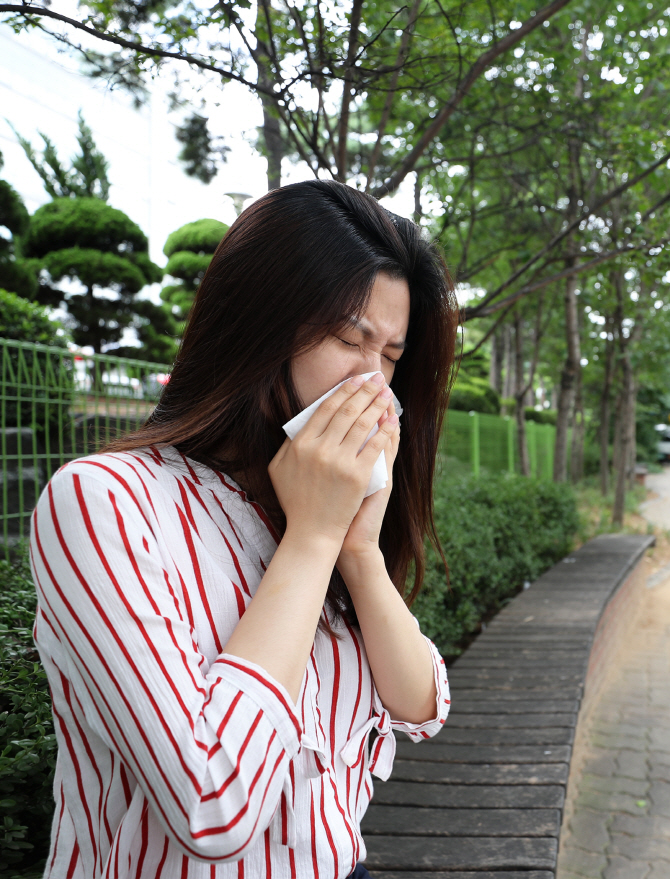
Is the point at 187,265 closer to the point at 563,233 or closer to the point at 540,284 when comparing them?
the point at 563,233

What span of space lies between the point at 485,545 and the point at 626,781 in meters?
1.98

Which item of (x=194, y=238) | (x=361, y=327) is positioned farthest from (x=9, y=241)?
(x=361, y=327)

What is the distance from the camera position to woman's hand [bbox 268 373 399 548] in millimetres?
1084

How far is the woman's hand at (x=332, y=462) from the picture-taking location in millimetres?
1084

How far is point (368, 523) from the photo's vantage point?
129 cm

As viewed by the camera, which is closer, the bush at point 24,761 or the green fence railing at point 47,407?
the bush at point 24,761

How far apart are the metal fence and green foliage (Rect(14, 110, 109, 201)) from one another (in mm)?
13385

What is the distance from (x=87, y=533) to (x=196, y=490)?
0.93 feet

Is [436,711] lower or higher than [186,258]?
lower

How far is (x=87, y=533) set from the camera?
0.91 meters

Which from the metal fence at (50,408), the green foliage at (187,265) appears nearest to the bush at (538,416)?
Answer: the green foliage at (187,265)

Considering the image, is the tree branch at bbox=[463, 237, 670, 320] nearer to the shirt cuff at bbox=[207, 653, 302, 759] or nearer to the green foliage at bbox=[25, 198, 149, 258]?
the shirt cuff at bbox=[207, 653, 302, 759]

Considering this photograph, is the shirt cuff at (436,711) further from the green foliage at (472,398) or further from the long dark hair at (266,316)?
the green foliage at (472,398)

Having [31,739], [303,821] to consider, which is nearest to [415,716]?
[303,821]
